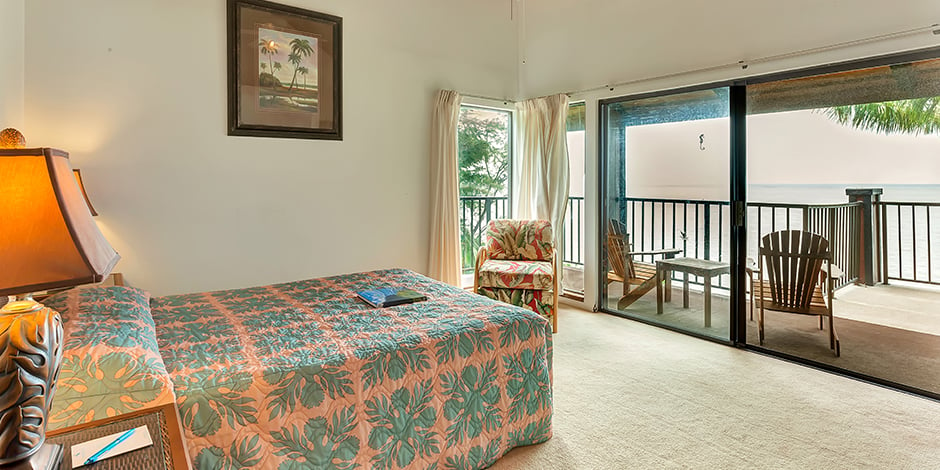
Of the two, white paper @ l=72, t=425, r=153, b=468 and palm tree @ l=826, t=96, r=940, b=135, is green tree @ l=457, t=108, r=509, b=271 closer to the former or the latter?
palm tree @ l=826, t=96, r=940, b=135

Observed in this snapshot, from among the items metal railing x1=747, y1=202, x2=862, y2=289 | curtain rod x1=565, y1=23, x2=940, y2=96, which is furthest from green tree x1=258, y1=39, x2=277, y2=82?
metal railing x1=747, y1=202, x2=862, y2=289

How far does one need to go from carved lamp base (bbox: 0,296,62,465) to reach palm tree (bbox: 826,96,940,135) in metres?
3.82

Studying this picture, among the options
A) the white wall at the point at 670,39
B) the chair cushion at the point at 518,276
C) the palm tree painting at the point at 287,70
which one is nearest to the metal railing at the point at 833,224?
the white wall at the point at 670,39

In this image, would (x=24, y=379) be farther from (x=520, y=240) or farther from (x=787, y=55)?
(x=787, y=55)

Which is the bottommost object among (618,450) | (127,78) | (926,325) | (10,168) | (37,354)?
(618,450)

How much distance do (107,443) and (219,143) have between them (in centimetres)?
270

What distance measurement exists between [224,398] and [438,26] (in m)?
3.81

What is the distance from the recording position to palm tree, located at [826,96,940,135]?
264 centimetres

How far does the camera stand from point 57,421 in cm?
113

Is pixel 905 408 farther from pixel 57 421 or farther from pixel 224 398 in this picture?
pixel 57 421

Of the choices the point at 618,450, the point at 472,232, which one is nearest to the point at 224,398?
the point at 618,450

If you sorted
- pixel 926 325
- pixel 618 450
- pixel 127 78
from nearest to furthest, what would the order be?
pixel 618 450
pixel 926 325
pixel 127 78

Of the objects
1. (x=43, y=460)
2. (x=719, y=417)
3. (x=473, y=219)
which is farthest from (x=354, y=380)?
(x=473, y=219)

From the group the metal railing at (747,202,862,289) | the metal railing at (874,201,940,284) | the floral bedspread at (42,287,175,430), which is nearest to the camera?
the floral bedspread at (42,287,175,430)
